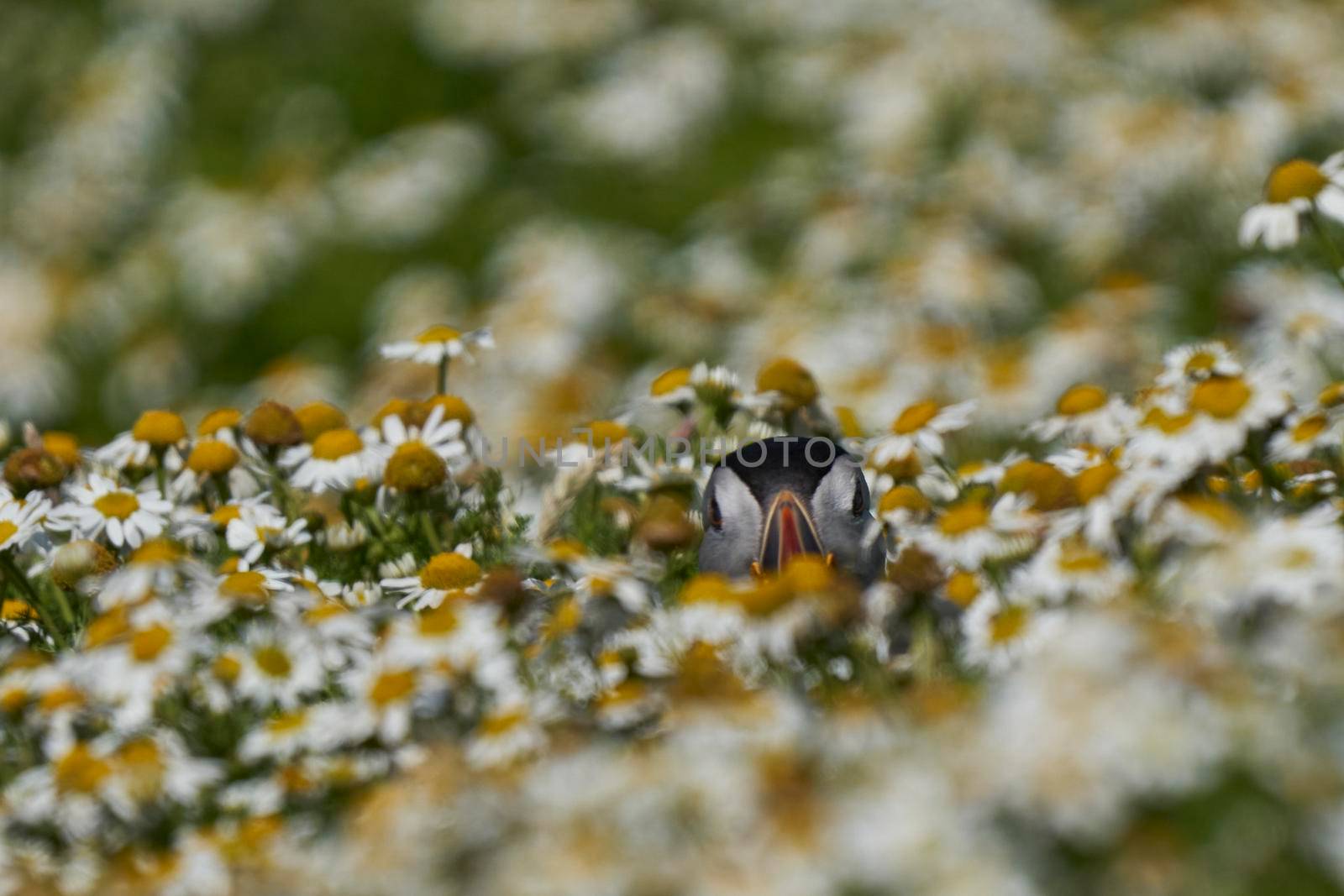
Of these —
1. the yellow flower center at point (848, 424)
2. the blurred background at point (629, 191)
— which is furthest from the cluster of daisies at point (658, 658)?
the blurred background at point (629, 191)

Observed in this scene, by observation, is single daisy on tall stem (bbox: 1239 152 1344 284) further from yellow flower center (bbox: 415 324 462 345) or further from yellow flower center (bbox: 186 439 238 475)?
yellow flower center (bbox: 186 439 238 475)

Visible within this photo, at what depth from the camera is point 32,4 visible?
13.1 metres

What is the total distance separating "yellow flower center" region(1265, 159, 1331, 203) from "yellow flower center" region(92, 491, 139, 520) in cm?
302

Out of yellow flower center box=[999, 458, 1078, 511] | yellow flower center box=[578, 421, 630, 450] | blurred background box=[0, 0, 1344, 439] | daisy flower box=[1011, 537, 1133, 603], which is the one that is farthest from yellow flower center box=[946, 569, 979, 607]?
blurred background box=[0, 0, 1344, 439]

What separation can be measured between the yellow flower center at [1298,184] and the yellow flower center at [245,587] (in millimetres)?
2743

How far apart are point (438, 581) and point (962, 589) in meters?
1.19

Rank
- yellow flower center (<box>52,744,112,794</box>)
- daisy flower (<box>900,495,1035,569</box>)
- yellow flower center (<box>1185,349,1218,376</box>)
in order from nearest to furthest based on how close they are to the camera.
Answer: yellow flower center (<box>52,744,112,794</box>) < daisy flower (<box>900,495,1035,569</box>) < yellow flower center (<box>1185,349,1218,376</box>)

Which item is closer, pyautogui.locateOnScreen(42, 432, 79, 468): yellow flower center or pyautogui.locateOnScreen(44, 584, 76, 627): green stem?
pyautogui.locateOnScreen(44, 584, 76, 627): green stem

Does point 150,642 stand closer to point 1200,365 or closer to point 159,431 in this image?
point 159,431

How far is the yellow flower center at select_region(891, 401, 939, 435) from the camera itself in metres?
4.37

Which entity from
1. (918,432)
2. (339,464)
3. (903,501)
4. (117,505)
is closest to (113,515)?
(117,505)

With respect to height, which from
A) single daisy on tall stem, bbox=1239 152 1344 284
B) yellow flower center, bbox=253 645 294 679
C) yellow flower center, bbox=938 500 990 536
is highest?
single daisy on tall stem, bbox=1239 152 1344 284

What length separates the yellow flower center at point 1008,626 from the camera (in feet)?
9.93

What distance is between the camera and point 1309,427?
3480 mm
